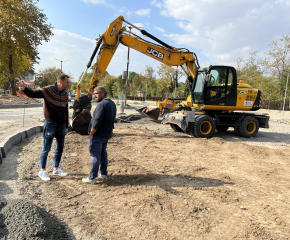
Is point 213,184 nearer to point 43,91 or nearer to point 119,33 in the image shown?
point 43,91

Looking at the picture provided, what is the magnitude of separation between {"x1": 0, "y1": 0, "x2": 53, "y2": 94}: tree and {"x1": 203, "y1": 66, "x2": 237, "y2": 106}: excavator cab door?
19460 mm

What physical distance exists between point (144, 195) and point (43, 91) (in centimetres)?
255

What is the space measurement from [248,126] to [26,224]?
389 inches

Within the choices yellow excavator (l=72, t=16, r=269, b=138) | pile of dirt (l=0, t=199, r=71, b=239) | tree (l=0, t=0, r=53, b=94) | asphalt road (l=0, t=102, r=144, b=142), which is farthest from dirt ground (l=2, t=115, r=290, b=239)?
tree (l=0, t=0, r=53, b=94)

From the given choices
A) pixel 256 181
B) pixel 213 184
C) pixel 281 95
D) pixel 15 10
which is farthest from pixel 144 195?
pixel 281 95

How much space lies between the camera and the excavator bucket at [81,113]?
7.33 metres

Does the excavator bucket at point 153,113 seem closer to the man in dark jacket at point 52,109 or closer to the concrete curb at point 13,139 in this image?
the concrete curb at point 13,139

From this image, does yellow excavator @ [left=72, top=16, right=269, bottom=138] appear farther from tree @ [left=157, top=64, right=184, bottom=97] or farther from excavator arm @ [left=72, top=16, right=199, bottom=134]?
tree @ [left=157, top=64, right=184, bottom=97]

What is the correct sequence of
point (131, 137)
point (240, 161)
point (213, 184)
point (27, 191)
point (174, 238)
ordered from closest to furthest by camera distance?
point (174, 238)
point (27, 191)
point (213, 184)
point (240, 161)
point (131, 137)

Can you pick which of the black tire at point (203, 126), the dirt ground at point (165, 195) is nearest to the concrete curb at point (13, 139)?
the dirt ground at point (165, 195)

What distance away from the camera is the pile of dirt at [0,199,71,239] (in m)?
2.20

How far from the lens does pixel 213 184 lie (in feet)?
13.5

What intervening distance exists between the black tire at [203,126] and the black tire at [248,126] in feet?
5.50

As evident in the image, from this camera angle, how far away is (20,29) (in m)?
20.6
